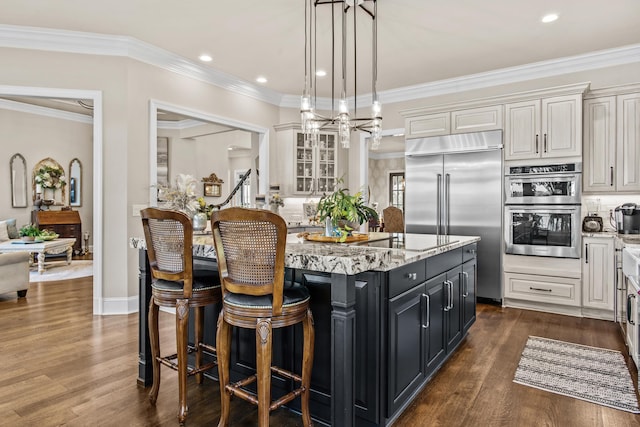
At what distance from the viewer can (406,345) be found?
2123 millimetres

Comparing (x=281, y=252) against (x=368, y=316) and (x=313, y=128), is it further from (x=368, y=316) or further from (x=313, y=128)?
(x=313, y=128)

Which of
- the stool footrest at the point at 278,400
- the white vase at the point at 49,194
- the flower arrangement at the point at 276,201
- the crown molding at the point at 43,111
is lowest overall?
the stool footrest at the point at 278,400

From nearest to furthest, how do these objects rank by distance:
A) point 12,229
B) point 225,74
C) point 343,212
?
point 343,212 < point 225,74 < point 12,229

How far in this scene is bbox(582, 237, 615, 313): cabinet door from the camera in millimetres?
3936

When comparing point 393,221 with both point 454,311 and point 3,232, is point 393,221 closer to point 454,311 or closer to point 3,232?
point 454,311

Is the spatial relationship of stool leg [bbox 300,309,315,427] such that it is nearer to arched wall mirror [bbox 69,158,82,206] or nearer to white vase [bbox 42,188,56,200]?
white vase [bbox 42,188,56,200]

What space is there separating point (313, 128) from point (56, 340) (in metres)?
2.83

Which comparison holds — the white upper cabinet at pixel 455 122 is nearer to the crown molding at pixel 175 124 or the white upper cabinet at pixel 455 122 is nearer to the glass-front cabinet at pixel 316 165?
the glass-front cabinet at pixel 316 165

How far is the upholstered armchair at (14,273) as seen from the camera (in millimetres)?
4523

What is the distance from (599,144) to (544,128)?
60 cm

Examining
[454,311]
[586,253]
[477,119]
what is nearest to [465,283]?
[454,311]

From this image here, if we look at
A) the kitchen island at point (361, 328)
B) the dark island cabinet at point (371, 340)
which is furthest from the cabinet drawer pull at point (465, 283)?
the dark island cabinet at point (371, 340)

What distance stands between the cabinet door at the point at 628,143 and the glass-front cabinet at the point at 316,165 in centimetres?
365

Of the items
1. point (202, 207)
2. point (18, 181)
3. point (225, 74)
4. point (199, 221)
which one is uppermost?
point (225, 74)
